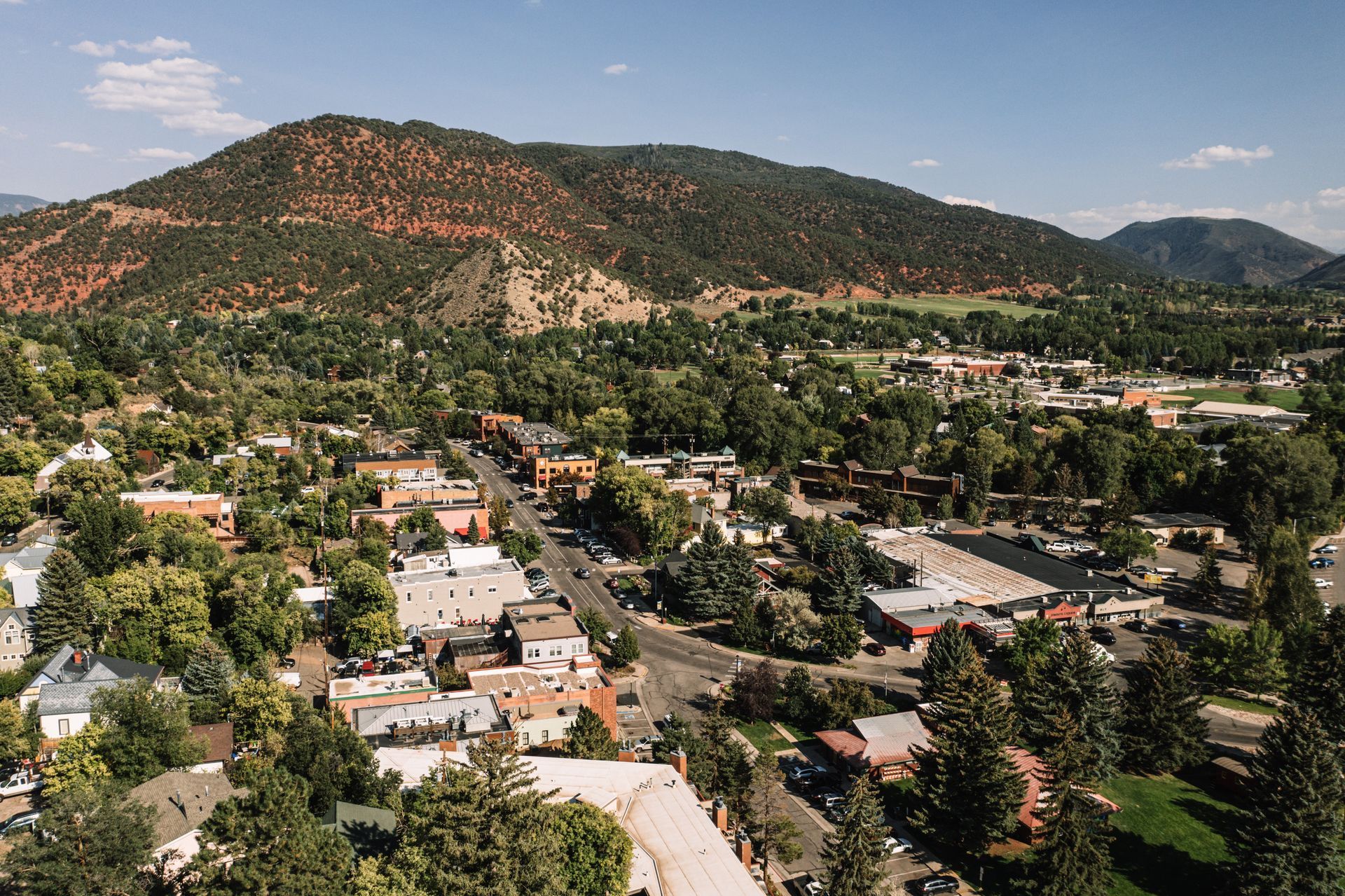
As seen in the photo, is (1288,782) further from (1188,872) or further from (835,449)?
(835,449)

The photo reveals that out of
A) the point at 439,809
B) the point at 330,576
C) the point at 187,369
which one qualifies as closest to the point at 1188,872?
the point at 439,809

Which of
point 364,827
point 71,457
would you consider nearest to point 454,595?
point 364,827

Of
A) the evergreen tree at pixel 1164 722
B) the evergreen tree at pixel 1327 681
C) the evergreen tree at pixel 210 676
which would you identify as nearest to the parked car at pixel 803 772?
the evergreen tree at pixel 1164 722

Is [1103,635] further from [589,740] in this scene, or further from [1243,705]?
[589,740]

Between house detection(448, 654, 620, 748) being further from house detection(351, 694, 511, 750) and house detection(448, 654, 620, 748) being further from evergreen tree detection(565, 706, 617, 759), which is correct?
evergreen tree detection(565, 706, 617, 759)

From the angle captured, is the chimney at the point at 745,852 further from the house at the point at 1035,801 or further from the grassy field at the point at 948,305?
the grassy field at the point at 948,305

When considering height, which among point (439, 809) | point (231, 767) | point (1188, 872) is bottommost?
point (1188, 872)
